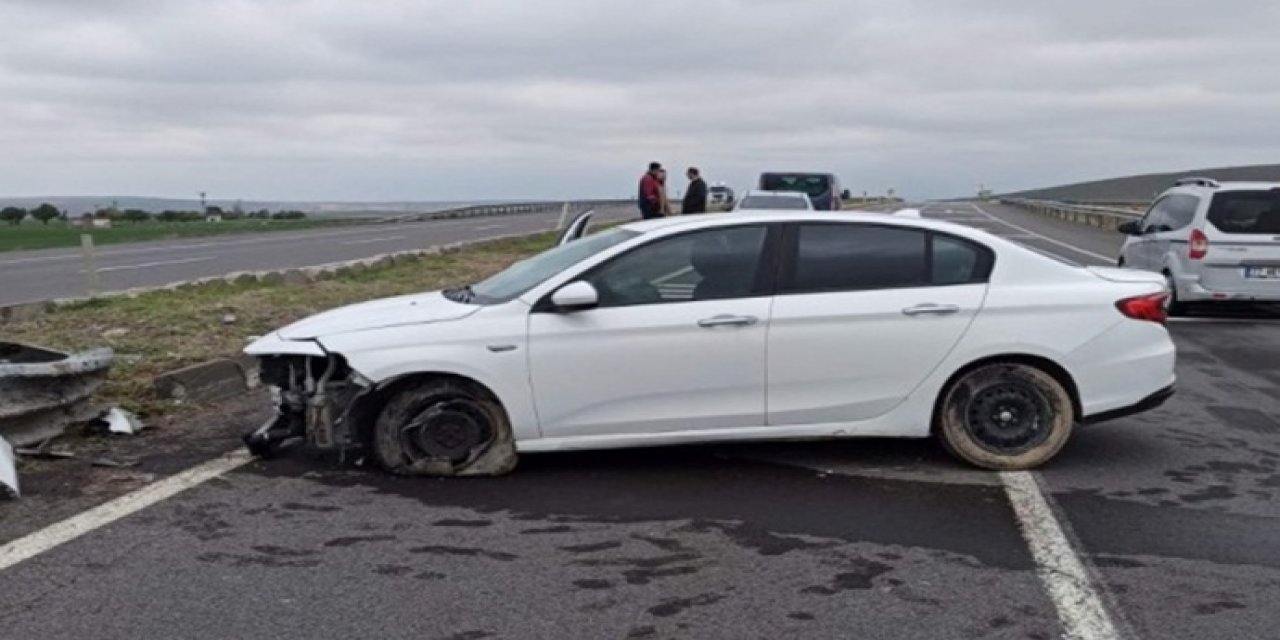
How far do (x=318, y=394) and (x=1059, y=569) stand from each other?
12.5 ft

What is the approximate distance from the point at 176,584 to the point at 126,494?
1574mm

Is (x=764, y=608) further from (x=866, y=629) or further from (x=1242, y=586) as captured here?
(x=1242, y=586)

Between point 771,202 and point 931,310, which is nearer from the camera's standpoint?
point 931,310

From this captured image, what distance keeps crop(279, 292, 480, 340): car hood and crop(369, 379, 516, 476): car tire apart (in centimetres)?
35

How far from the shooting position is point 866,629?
4309 millimetres

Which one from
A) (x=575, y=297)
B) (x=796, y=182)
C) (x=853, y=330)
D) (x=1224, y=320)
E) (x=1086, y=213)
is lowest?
(x=1224, y=320)

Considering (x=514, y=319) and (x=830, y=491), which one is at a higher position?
(x=514, y=319)

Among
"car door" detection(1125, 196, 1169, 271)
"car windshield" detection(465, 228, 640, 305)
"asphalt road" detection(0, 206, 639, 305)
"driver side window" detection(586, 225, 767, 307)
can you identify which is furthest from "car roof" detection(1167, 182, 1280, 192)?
"asphalt road" detection(0, 206, 639, 305)

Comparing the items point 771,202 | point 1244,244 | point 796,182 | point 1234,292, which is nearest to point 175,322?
point 1234,292

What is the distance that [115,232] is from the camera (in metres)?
37.9

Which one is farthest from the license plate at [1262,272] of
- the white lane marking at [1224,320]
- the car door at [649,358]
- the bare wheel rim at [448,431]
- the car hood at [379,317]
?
the bare wheel rim at [448,431]

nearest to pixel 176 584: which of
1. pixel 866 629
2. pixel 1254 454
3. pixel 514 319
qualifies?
pixel 514 319

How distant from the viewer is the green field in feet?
106

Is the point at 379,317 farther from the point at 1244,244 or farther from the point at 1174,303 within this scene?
the point at 1174,303
